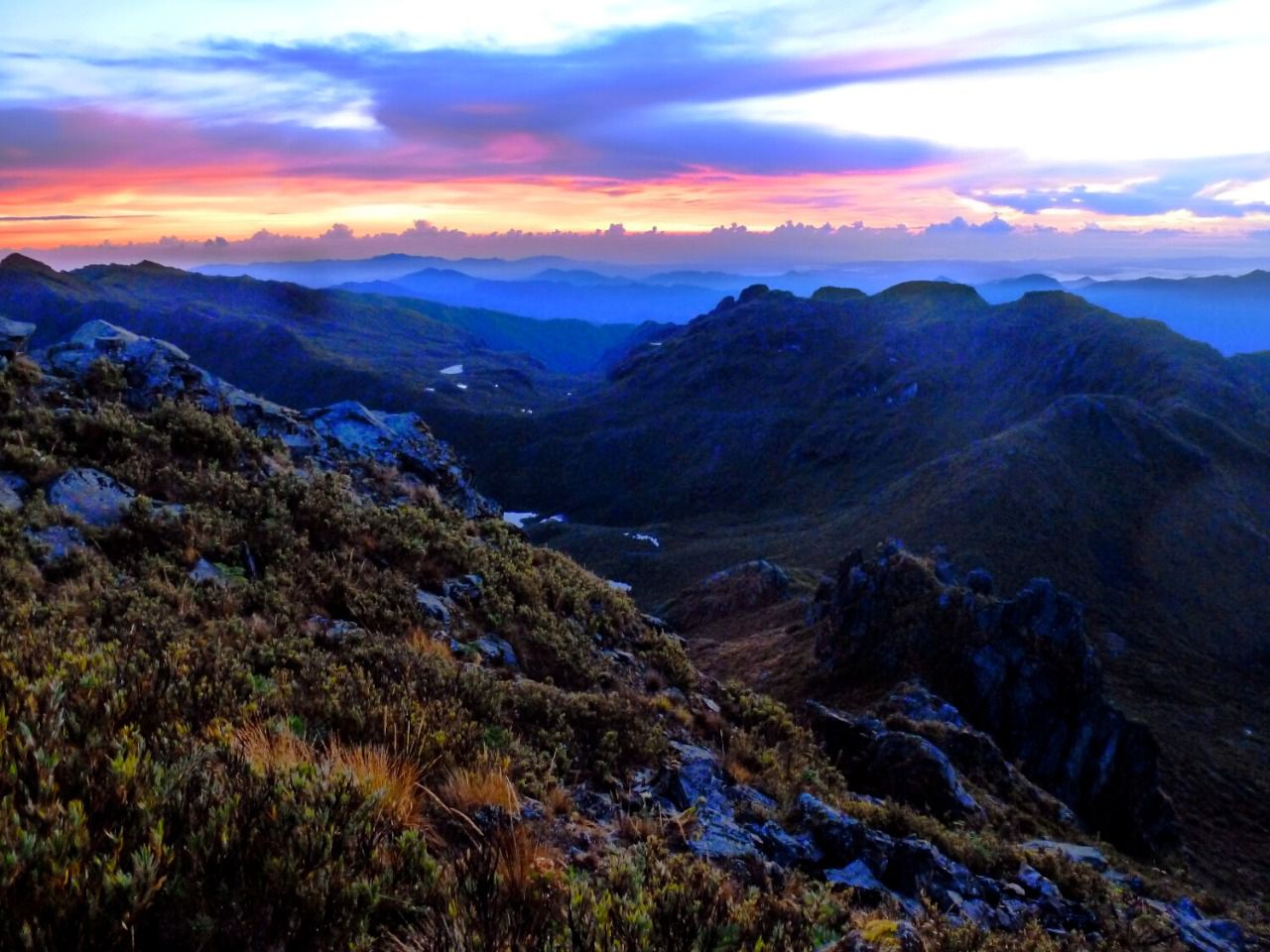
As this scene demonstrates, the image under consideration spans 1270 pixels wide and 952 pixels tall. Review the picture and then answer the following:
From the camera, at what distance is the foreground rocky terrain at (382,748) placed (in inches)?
137

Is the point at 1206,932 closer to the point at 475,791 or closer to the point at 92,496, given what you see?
the point at 475,791

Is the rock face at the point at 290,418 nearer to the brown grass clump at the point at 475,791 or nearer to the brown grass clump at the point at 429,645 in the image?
the brown grass clump at the point at 429,645

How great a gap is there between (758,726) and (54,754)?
11.0 m

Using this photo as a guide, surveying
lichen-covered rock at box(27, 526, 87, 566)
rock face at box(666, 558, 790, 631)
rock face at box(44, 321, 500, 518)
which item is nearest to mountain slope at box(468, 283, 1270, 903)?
rock face at box(666, 558, 790, 631)

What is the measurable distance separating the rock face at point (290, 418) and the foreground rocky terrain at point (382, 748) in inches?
4.5

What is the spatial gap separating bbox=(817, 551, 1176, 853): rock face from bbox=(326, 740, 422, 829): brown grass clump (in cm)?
2797

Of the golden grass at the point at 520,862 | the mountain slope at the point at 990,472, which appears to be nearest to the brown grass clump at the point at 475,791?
the golden grass at the point at 520,862

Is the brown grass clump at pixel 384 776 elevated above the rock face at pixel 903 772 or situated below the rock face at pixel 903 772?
above

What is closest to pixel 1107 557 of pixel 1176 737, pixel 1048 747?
pixel 1176 737

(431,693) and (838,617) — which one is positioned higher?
(431,693)

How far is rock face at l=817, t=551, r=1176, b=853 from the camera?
2833 cm

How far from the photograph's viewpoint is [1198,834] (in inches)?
1208

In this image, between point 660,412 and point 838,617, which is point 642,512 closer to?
point 660,412

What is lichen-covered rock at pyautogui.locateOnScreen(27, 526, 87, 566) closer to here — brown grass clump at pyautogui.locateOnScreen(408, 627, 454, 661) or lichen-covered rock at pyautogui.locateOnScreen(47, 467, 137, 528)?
lichen-covered rock at pyautogui.locateOnScreen(47, 467, 137, 528)
